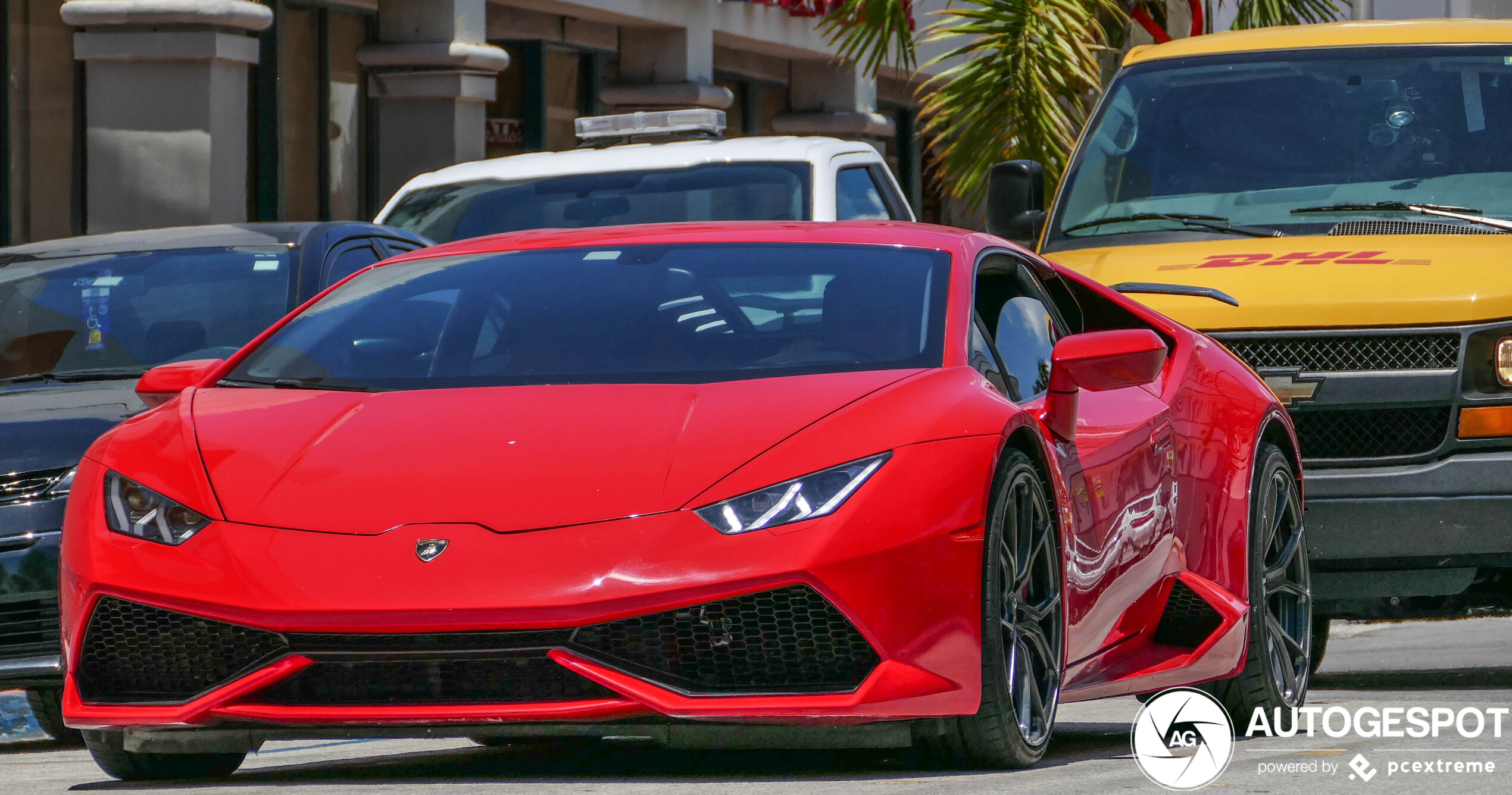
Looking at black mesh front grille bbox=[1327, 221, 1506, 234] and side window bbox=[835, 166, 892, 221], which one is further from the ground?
black mesh front grille bbox=[1327, 221, 1506, 234]

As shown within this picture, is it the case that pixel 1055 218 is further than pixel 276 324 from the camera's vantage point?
Yes

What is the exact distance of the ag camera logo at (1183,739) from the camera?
541 centimetres

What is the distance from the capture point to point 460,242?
6.53m

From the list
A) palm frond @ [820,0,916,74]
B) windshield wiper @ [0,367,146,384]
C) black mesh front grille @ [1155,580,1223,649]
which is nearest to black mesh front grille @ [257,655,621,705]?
black mesh front grille @ [1155,580,1223,649]

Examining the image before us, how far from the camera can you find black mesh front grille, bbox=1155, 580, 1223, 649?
6.43 m

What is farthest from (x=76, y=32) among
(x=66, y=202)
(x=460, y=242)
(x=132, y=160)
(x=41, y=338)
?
(x=460, y=242)

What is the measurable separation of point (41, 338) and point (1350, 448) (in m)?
4.50

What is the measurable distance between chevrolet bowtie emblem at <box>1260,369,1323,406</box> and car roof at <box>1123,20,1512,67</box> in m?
2.25

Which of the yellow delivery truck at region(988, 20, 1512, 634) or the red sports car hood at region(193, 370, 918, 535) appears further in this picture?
the yellow delivery truck at region(988, 20, 1512, 634)

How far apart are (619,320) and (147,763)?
57.2 inches

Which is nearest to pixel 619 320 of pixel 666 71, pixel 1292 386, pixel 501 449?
pixel 501 449

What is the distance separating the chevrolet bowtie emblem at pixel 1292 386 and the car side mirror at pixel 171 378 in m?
3.62

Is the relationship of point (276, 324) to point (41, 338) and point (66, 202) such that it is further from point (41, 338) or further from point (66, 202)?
point (66, 202)

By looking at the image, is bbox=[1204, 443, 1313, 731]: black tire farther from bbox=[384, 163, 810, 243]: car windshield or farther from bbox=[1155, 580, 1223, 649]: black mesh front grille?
bbox=[384, 163, 810, 243]: car windshield
